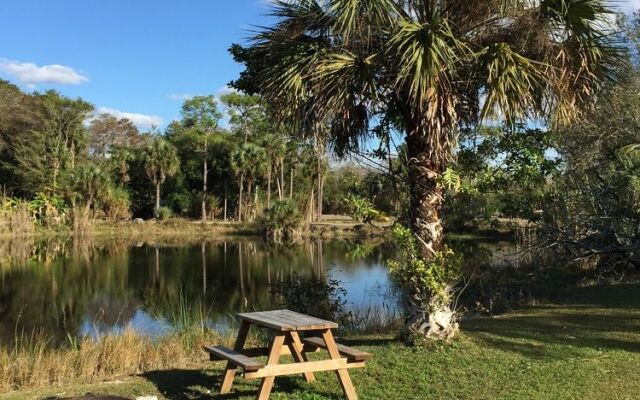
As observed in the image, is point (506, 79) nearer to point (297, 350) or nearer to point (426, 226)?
point (426, 226)

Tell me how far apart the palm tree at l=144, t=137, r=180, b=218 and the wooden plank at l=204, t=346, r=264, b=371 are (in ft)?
169

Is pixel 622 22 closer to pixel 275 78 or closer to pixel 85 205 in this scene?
pixel 275 78

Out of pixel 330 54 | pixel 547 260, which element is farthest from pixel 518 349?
pixel 547 260

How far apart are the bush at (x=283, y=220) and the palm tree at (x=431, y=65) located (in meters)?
37.5

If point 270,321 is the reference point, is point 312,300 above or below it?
below

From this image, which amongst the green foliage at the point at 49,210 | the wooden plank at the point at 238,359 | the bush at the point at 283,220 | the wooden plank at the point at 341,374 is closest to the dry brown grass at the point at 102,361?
the wooden plank at the point at 238,359

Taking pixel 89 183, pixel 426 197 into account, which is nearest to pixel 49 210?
pixel 89 183

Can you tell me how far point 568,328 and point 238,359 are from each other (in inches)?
225

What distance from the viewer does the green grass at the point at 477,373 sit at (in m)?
6.06

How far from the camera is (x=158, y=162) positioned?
56.1 m

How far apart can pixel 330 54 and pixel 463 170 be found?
8.18ft

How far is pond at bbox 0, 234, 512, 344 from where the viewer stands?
15266 mm

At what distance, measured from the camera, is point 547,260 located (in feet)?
65.9

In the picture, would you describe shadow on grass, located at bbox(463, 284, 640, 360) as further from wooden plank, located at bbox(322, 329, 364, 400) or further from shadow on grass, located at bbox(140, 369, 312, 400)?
shadow on grass, located at bbox(140, 369, 312, 400)
